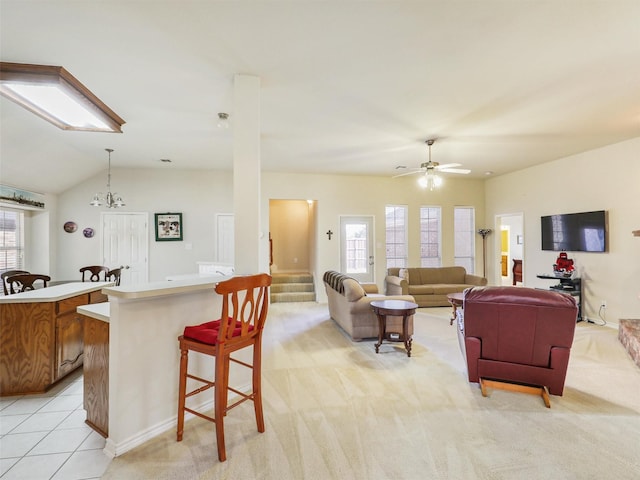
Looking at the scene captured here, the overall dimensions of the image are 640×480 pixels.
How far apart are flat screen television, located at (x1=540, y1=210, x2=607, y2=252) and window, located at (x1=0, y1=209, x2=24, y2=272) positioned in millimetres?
9402

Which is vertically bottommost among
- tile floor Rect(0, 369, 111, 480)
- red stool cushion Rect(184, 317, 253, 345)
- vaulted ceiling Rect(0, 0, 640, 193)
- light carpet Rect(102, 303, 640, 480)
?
light carpet Rect(102, 303, 640, 480)

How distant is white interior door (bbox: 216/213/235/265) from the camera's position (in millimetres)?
6547

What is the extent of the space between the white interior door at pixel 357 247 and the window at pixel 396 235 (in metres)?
0.48

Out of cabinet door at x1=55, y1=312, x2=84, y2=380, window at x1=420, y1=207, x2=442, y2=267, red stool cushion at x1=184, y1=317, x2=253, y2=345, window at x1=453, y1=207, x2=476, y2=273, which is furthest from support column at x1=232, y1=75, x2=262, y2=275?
window at x1=453, y1=207, x2=476, y2=273

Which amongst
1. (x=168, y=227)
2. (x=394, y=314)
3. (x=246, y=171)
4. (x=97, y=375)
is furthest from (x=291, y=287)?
(x=97, y=375)

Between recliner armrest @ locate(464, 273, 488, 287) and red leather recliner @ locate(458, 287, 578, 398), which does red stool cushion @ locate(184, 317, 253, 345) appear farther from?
recliner armrest @ locate(464, 273, 488, 287)

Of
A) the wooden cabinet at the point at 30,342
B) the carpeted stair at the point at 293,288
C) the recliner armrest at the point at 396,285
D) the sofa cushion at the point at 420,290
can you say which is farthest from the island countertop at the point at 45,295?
the sofa cushion at the point at 420,290

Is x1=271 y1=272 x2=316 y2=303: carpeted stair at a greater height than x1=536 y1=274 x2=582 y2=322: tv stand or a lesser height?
lesser

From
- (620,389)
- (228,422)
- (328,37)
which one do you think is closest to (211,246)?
(228,422)

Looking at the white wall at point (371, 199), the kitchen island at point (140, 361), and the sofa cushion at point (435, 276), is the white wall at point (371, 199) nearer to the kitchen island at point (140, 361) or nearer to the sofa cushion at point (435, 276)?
the sofa cushion at point (435, 276)

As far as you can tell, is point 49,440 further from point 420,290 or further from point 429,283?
point 429,283

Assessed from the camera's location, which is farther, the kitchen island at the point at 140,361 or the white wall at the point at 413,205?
the white wall at the point at 413,205

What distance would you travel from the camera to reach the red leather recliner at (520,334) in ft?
8.16

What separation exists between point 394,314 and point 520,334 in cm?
133
